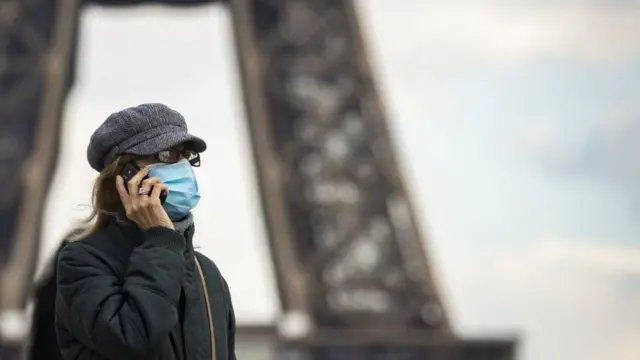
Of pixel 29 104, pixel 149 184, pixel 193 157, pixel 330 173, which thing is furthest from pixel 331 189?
pixel 149 184

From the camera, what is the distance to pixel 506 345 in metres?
13.6

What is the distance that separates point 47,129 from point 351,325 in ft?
11.8

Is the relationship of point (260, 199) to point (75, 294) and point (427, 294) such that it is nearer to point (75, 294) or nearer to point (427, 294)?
point (427, 294)

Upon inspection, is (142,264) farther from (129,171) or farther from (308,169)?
(308,169)

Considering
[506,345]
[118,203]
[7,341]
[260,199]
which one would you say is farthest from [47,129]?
[118,203]

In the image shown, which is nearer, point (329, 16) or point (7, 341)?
point (7, 341)

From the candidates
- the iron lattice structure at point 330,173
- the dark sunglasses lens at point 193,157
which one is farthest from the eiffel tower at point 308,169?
the dark sunglasses lens at point 193,157

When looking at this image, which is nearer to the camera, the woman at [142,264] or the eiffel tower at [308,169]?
the woman at [142,264]

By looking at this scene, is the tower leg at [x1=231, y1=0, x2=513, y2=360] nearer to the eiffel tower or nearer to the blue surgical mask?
the eiffel tower

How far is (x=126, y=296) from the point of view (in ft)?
6.88

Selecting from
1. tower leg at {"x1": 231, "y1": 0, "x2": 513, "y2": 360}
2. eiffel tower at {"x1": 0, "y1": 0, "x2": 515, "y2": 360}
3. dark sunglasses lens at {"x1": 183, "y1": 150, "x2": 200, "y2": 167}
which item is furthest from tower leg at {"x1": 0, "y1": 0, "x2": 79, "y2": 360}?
dark sunglasses lens at {"x1": 183, "y1": 150, "x2": 200, "y2": 167}

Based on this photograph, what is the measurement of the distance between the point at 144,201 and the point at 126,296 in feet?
0.41

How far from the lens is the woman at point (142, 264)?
81.7 inches

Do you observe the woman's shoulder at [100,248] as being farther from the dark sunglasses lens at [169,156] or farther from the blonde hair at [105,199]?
the dark sunglasses lens at [169,156]
